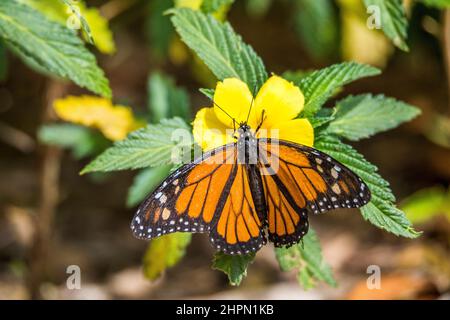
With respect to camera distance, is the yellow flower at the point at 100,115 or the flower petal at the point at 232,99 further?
the yellow flower at the point at 100,115

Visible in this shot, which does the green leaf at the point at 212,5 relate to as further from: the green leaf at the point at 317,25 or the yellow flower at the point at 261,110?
the green leaf at the point at 317,25

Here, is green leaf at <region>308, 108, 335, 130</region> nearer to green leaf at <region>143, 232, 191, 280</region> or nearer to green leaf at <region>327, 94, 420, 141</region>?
green leaf at <region>327, 94, 420, 141</region>

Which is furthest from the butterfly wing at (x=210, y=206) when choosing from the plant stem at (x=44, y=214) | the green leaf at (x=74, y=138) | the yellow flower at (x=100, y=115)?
the plant stem at (x=44, y=214)

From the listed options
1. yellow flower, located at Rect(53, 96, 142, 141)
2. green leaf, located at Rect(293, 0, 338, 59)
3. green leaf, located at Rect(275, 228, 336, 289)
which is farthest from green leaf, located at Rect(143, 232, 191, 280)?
green leaf, located at Rect(293, 0, 338, 59)

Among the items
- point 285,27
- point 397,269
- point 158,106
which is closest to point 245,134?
point 158,106

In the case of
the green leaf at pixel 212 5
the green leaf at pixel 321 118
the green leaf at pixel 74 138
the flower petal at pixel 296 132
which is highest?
the green leaf at pixel 212 5

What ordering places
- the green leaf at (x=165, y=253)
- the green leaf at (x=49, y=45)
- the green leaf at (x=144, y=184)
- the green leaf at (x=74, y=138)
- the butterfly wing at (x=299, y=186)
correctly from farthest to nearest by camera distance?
Answer: 1. the green leaf at (x=74, y=138)
2. the green leaf at (x=144, y=184)
3. the green leaf at (x=165, y=253)
4. the green leaf at (x=49, y=45)
5. the butterfly wing at (x=299, y=186)

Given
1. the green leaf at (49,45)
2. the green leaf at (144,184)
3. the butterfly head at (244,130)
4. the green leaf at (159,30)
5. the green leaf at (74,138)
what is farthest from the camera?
the green leaf at (159,30)

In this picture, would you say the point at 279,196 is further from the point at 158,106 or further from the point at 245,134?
the point at 158,106
